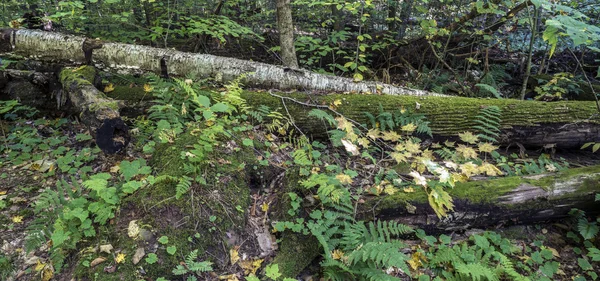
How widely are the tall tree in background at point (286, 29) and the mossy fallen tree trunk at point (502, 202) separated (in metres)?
4.27

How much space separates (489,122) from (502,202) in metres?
1.81

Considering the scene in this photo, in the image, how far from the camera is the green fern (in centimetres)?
476

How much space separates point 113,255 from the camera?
2523 millimetres

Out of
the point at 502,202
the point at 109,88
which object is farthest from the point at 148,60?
the point at 502,202

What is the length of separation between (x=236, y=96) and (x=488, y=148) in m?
3.71

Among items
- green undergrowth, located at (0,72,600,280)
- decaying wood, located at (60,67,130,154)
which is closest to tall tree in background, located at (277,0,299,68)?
green undergrowth, located at (0,72,600,280)

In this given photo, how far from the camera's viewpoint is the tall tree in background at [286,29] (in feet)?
20.2

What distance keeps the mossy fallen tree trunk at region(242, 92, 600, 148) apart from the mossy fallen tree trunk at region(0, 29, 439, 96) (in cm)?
48

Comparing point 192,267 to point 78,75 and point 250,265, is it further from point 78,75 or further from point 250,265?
point 78,75

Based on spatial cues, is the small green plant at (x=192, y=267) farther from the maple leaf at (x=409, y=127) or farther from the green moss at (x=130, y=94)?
the green moss at (x=130, y=94)

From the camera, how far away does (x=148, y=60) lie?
5344 millimetres

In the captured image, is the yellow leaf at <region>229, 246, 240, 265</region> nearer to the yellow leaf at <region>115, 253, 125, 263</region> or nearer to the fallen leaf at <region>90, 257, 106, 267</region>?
the yellow leaf at <region>115, 253, 125, 263</region>

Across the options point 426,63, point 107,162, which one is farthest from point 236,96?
point 426,63

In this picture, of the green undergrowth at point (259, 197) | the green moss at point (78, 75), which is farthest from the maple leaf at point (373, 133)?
the green moss at point (78, 75)
